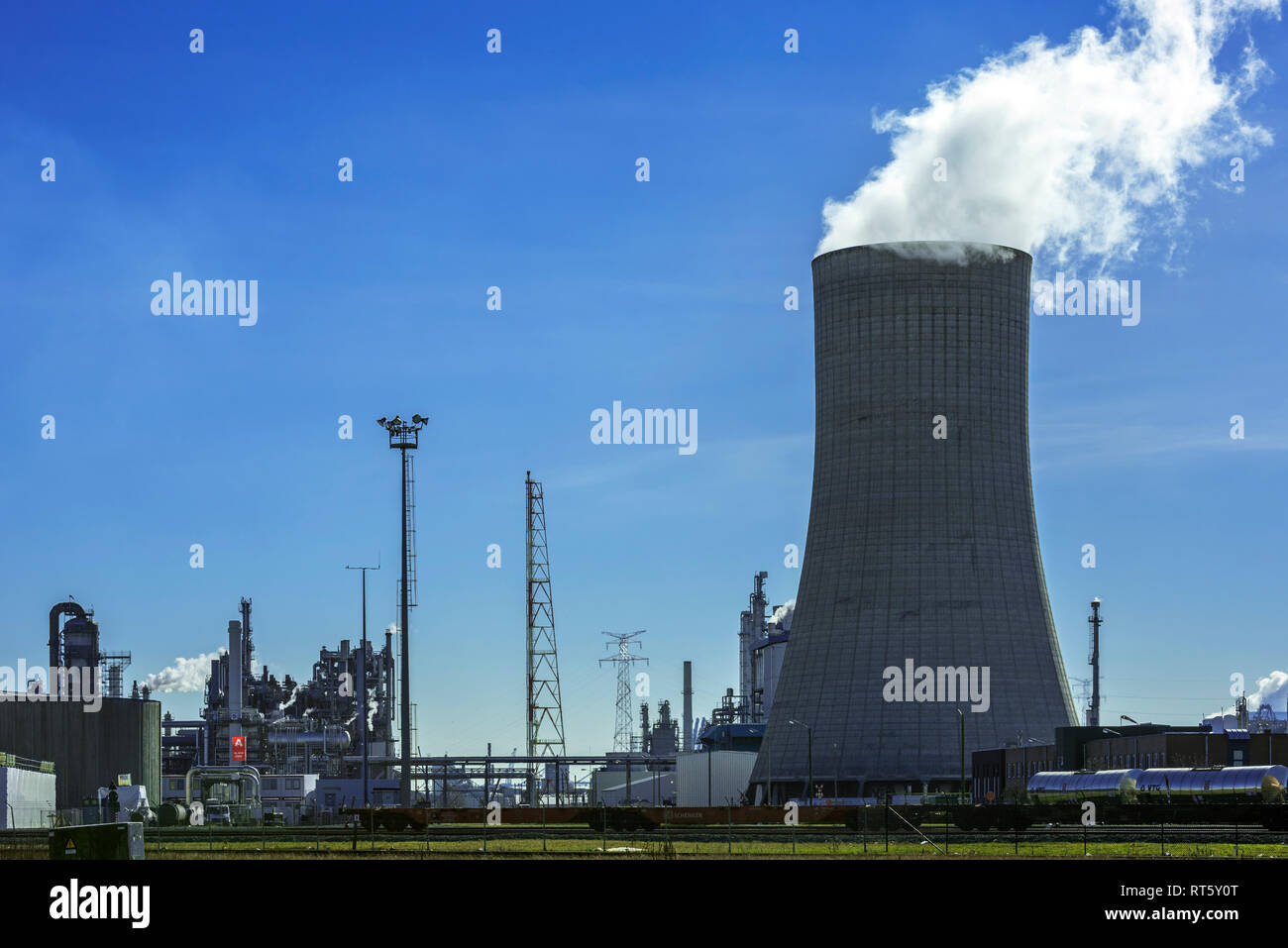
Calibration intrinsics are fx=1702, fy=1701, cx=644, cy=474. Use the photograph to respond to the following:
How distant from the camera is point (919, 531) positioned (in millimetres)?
74875

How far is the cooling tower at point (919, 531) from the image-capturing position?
245 ft

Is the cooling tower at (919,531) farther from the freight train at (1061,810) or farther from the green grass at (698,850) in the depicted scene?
the green grass at (698,850)

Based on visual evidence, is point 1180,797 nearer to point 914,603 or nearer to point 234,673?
point 914,603

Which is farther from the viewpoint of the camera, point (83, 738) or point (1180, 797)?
point (83, 738)

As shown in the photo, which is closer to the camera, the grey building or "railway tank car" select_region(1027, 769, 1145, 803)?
"railway tank car" select_region(1027, 769, 1145, 803)

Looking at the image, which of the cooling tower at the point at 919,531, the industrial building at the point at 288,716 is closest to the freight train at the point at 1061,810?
the cooling tower at the point at 919,531

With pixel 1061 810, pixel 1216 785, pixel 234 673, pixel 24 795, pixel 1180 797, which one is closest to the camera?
pixel 1216 785

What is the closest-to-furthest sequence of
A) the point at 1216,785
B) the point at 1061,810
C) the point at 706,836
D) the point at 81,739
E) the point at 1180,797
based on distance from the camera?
the point at 706,836
the point at 1216,785
the point at 1180,797
the point at 1061,810
the point at 81,739

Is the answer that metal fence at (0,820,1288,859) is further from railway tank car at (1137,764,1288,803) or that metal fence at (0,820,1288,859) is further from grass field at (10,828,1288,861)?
railway tank car at (1137,764,1288,803)

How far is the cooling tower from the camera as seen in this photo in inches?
2940

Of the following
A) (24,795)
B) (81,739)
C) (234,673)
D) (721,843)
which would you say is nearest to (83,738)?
(81,739)

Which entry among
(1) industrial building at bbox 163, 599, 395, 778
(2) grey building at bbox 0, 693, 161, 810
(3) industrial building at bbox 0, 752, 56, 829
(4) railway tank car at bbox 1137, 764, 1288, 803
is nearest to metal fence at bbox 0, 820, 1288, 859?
(4) railway tank car at bbox 1137, 764, 1288, 803
